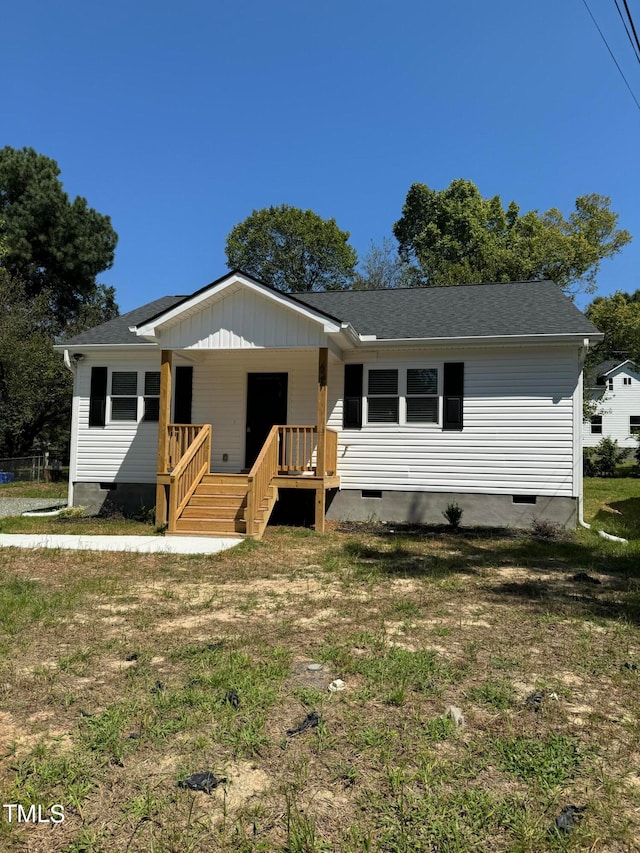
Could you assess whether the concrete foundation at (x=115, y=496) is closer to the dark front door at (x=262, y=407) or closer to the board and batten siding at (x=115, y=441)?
the board and batten siding at (x=115, y=441)

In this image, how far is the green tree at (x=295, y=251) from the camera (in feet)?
120

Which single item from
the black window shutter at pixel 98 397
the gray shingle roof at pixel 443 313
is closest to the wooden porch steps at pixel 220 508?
the gray shingle roof at pixel 443 313

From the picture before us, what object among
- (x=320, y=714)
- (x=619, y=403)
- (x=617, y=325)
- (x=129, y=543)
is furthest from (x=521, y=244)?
(x=320, y=714)

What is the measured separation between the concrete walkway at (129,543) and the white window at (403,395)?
4.18 m

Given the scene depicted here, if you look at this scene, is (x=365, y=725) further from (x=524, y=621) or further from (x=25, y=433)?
(x=25, y=433)

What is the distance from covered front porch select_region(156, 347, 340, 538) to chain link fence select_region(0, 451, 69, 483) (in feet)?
32.0

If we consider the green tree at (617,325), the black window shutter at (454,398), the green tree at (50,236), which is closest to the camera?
the black window shutter at (454,398)

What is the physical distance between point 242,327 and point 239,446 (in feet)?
9.67

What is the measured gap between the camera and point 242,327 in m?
10.4

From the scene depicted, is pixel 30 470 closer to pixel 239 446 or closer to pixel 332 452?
pixel 239 446

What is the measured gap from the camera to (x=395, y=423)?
1142cm

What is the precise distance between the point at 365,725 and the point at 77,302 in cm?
3419

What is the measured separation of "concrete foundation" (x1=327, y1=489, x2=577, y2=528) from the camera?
10.7m

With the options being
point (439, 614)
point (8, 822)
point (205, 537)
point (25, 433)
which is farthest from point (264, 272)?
point (8, 822)
